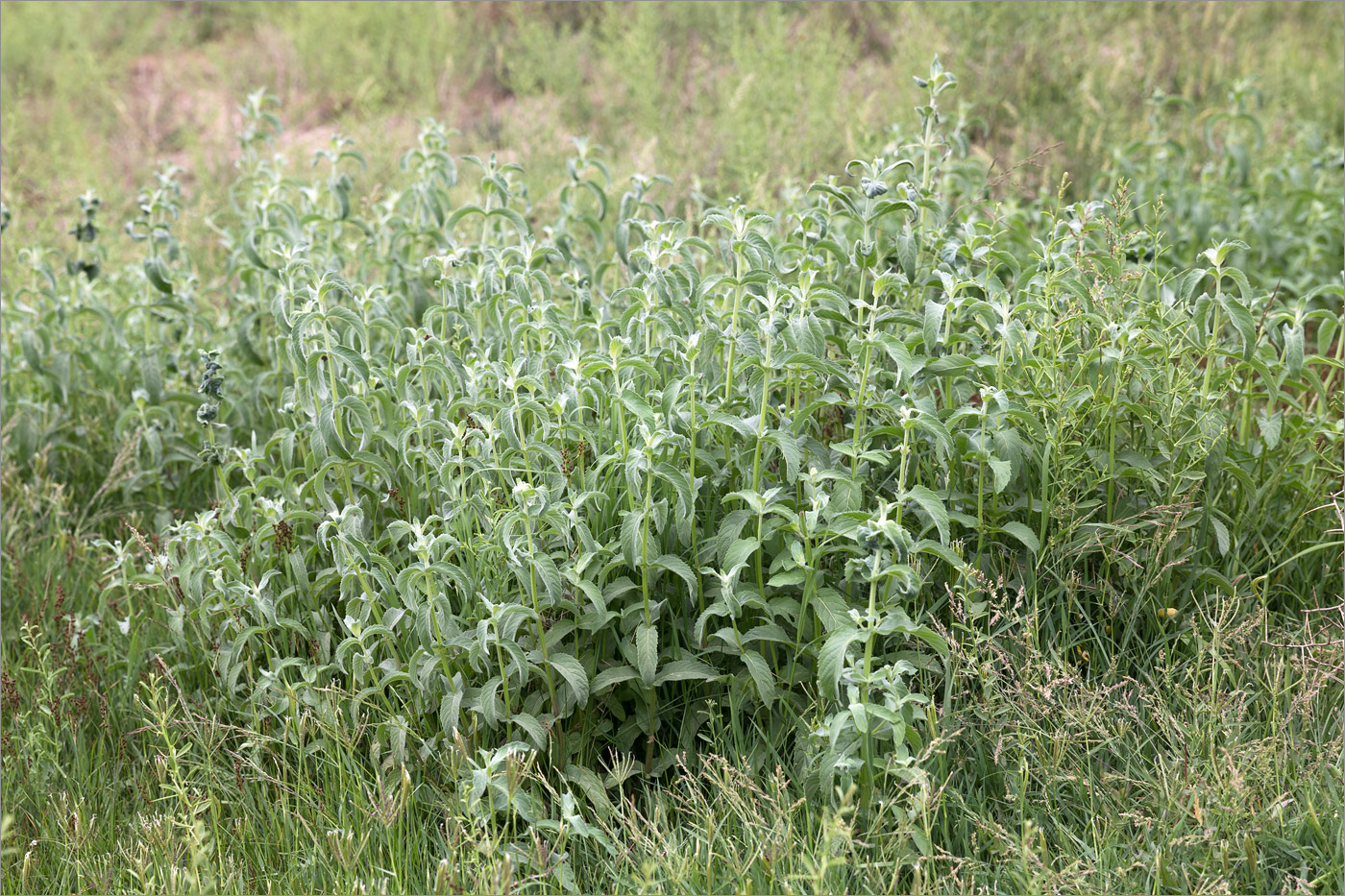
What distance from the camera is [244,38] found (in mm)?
9594

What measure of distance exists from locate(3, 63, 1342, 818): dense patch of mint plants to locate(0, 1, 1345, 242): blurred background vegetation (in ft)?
7.05

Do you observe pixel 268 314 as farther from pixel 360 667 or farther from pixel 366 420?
pixel 360 667

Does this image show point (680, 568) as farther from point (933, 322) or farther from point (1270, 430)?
point (1270, 430)

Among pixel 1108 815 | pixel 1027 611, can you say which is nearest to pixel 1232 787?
pixel 1108 815

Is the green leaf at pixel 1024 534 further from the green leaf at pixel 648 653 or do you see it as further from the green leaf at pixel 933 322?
the green leaf at pixel 648 653

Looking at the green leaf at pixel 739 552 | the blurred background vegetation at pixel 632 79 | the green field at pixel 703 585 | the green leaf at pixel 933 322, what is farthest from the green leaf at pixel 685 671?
the blurred background vegetation at pixel 632 79

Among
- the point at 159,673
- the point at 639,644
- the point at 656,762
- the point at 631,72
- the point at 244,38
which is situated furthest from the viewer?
the point at 244,38

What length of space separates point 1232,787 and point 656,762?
122cm

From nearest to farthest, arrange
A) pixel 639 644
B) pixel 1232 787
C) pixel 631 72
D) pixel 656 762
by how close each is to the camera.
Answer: pixel 1232 787 → pixel 639 644 → pixel 656 762 → pixel 631 72

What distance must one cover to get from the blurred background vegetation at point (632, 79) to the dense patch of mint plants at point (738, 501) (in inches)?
84.6

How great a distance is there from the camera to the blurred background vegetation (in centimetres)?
614

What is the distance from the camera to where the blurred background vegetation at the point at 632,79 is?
614 cm

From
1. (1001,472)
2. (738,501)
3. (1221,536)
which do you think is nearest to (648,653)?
(738,501)

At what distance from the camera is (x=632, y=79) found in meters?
→ 6.78
